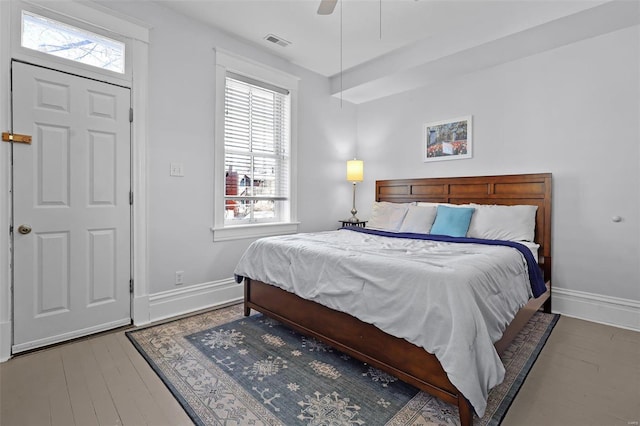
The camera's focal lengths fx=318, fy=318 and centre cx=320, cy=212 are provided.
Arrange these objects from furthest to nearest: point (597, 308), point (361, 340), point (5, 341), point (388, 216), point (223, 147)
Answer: point (388, 216) → point (223, 147) → point (597, 308) → point (5, 341) → point (361, 340)

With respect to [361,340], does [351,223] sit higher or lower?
higher

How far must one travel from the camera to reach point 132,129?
2754 millimetres

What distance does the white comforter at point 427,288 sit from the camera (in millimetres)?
1505

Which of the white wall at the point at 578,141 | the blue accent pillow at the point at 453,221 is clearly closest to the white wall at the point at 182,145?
the blue accent pillow at the point at 453,221

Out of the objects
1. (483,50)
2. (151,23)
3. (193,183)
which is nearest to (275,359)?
(193,183)

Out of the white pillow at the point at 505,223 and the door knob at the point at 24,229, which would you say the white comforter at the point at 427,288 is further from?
the door knob at the point at 24,229

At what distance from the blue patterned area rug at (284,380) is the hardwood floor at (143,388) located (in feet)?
0.30

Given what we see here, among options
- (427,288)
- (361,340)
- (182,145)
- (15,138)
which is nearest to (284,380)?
(361,340)

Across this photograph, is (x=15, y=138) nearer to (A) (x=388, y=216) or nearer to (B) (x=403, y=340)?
(B) (x=403, y=340)

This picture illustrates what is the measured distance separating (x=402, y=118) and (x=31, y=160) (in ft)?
13.0

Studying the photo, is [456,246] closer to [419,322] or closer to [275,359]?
[419,322]

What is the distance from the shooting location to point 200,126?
3.21 m

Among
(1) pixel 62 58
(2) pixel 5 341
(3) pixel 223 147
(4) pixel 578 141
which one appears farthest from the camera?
(3) pixel 223 147

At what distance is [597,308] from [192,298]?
3852 millimetres
